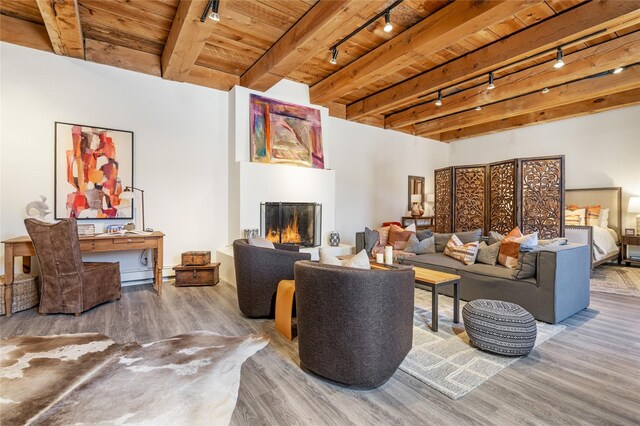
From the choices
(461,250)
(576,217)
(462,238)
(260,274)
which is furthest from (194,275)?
(576,217)

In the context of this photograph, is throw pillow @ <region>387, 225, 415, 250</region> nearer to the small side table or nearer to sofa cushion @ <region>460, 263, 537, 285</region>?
sofa cushion @ <region>460, 263, 537, 285</region>

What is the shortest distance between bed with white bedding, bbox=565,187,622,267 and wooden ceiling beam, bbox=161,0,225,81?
6280 mm

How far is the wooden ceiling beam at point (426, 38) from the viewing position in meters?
2.89

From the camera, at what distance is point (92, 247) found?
143 inches

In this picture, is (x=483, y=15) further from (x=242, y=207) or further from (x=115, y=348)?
(x=115, y=348)

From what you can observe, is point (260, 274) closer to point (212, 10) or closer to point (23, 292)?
point (212, 10)

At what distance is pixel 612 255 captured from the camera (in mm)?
5773

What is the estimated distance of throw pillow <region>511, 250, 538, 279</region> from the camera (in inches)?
125

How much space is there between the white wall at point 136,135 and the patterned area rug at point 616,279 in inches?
227

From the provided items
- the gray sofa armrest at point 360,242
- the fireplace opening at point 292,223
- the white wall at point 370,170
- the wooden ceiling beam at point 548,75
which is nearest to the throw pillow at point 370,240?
the gray sofa armrest at point 360,242

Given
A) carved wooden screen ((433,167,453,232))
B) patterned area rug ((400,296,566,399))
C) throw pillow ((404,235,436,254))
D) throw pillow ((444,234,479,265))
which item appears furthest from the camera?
carved wooden screen ((433,167,453,232))

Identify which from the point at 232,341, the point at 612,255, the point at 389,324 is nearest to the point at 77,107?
the point at 232,341

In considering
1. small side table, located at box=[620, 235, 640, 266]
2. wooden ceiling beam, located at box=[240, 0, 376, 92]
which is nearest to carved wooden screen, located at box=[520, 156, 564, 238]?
small side table, located at box=[620, 235, 640, 266]

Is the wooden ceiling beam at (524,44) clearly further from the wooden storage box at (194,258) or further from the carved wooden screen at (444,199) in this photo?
the wooden storage box at (194,258)
